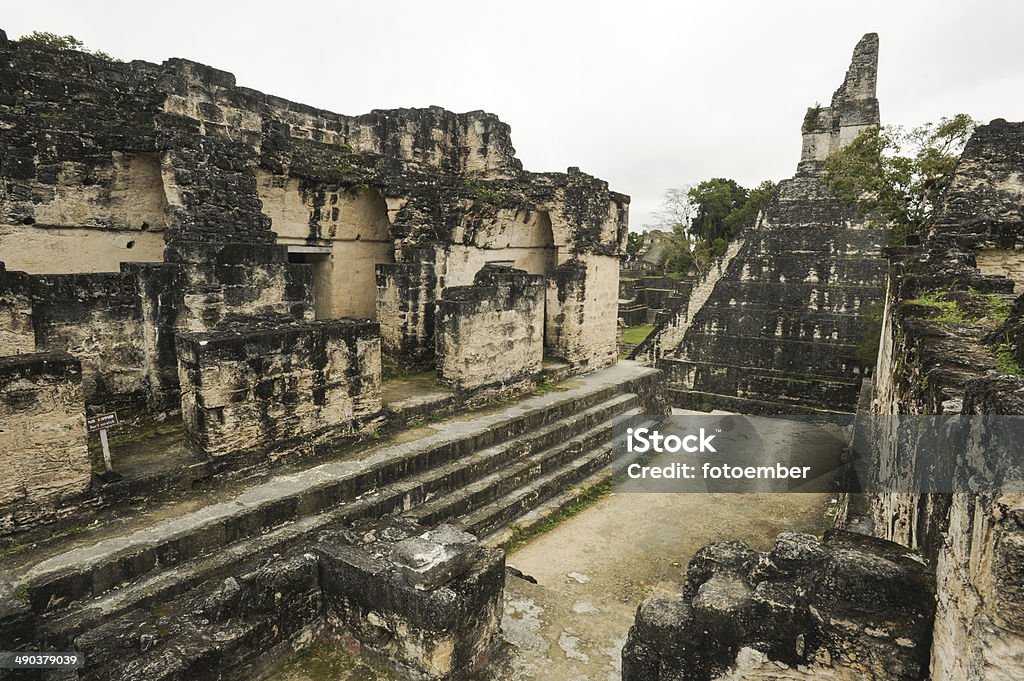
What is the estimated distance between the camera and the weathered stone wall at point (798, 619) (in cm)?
219

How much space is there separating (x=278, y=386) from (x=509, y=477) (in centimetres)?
305

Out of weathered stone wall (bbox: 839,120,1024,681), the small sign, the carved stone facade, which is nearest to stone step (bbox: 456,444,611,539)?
the carved stone facade

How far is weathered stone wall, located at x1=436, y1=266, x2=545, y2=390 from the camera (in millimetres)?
8242

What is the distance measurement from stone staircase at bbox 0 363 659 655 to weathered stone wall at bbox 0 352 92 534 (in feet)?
1.36

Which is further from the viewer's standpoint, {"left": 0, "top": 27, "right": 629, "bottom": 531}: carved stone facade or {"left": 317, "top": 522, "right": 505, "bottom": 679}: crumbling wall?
{"left": 0, "top": 27, "right": 629, "bottom": 531}: carved stone facade

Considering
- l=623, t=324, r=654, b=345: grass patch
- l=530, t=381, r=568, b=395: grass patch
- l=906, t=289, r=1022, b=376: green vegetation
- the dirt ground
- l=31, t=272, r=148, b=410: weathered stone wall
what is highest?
l=906, t=289, r=1022, b=376: green vegetation

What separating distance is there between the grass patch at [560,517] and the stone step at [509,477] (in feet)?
1.74

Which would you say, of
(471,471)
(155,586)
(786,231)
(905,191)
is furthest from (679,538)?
(786,231)

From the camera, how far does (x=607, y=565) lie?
634cm

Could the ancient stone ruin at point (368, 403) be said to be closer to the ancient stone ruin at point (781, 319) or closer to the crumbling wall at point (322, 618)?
the crumbling wall at point (322, 618)

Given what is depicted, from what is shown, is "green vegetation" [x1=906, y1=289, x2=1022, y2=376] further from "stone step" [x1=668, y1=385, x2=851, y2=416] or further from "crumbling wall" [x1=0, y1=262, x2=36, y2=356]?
"crumbling wall" [x1=0, y1=262, x2=36, y2=356]

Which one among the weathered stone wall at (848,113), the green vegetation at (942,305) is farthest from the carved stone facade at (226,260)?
the weathered stone wall at (848,113)

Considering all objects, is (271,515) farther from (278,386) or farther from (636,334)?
(636,334)

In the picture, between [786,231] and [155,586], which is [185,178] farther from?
[786,231]
